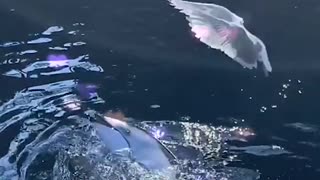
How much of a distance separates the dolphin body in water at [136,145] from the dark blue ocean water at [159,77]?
0.26 m

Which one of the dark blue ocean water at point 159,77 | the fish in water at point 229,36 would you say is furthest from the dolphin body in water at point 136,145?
the fish in water at point 229,36

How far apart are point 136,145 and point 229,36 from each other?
47.7 inches

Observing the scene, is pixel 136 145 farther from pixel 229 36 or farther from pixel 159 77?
pixel 229 36

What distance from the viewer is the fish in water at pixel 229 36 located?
505 cm

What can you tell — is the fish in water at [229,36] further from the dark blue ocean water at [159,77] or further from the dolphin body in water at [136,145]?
the dolphin body in water at [136,145]

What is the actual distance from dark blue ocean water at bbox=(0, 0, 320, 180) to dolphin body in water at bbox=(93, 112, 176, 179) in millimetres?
264

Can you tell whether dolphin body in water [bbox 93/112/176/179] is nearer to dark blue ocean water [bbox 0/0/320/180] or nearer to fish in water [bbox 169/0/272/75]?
dark blue ocean water [bbox 0/0/320/180]

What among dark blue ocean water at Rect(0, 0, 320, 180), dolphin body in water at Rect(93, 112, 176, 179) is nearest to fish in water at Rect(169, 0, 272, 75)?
dark blue ocean water at Rect(0, 0, 320, 180)

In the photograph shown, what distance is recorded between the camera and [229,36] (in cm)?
507

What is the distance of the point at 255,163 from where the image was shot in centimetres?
432

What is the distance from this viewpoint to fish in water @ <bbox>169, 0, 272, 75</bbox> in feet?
16.6

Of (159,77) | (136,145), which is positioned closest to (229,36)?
(159,77)

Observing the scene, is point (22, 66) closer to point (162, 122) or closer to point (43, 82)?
point (43, 82)

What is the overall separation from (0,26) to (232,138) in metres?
2.48
